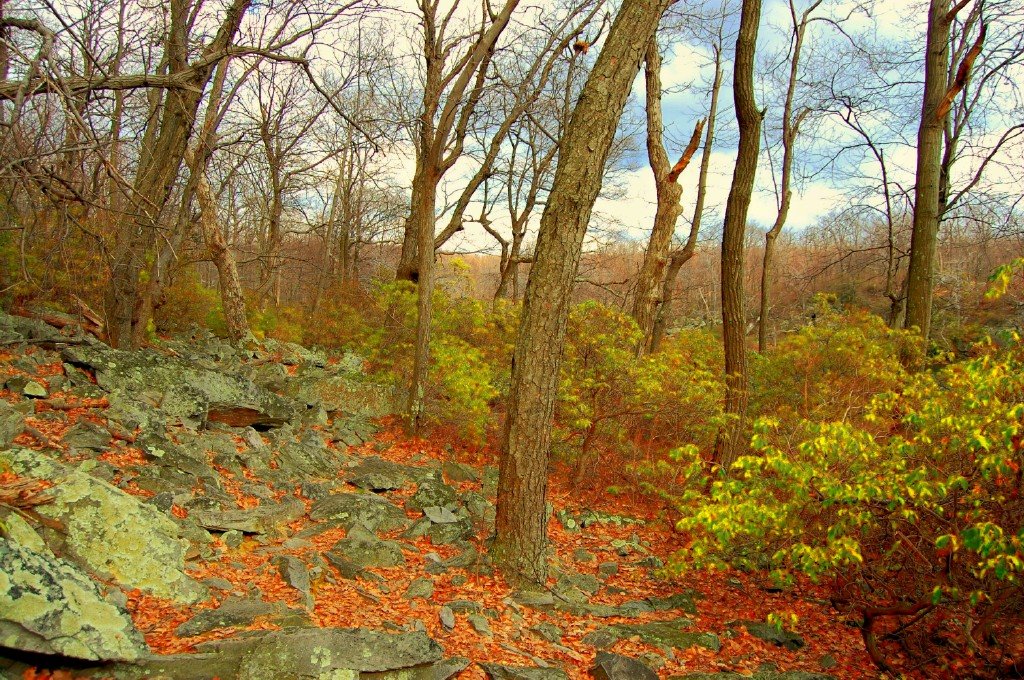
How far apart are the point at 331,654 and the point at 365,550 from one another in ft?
7.51

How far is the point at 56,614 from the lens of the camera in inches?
116

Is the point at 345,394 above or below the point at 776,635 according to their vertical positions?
above

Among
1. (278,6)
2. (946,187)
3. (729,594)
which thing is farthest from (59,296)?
(946,187)

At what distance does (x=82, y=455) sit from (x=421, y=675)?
370 centimetres

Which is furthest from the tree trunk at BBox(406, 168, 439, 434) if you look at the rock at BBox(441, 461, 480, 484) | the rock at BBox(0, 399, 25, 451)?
the rock at BBox(0, 399, 25, 451)

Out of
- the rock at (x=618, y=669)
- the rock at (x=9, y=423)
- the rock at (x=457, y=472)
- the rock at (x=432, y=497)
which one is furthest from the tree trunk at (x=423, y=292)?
the rock at (x=618, y=669)

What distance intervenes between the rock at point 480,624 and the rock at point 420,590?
0.46 meters

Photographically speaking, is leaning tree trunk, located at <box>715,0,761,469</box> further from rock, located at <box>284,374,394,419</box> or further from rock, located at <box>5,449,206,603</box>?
rock, located at <box>5,449,206,603</box>

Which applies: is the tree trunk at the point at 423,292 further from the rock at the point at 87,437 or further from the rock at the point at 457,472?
the rock at the point at 87,437

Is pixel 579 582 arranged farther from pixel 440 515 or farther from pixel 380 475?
pixel 380 475

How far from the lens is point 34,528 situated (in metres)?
3.83

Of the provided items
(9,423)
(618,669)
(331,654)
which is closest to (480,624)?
(618,669)

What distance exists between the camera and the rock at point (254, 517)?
528 cm

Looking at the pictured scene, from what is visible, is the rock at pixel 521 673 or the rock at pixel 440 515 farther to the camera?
the rock at pixel 440 515
